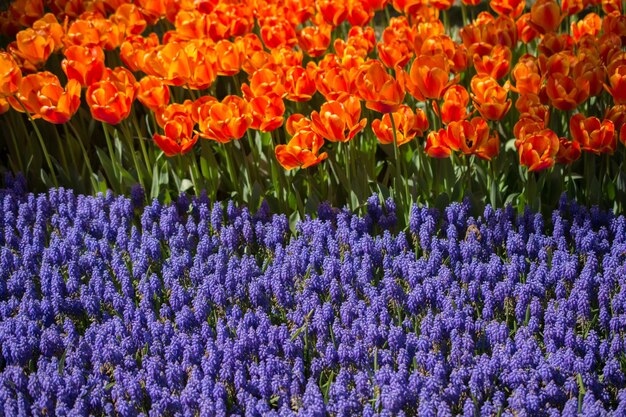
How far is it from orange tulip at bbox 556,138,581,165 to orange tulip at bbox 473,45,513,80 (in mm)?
486

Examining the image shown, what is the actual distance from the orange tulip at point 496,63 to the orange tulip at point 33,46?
1.76m

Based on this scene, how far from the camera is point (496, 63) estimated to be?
3.47 meters

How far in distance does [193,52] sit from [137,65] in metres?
0.25

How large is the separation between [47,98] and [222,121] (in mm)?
650

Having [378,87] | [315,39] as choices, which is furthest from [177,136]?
[315,39]

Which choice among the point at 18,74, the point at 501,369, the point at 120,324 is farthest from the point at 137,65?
the point at 501,369

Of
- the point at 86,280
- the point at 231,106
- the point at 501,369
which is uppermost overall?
the point at 231,106

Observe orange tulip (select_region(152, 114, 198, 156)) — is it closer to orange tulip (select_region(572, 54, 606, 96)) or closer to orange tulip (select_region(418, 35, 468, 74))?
orange tulip (select_region(418, 35, 468, 74))

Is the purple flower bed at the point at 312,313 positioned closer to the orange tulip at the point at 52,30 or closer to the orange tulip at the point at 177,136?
the orange tulip at the point at 177,136

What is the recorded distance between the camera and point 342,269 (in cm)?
288

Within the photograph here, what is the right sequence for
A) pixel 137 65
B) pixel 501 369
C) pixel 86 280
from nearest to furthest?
pixel 501 369, pixel 86 280, pixel 137 65

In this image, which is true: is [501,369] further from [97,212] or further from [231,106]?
[97,212]

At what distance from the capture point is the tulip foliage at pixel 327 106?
3133mm

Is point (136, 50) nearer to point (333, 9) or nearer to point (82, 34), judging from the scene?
point (82, 34)
